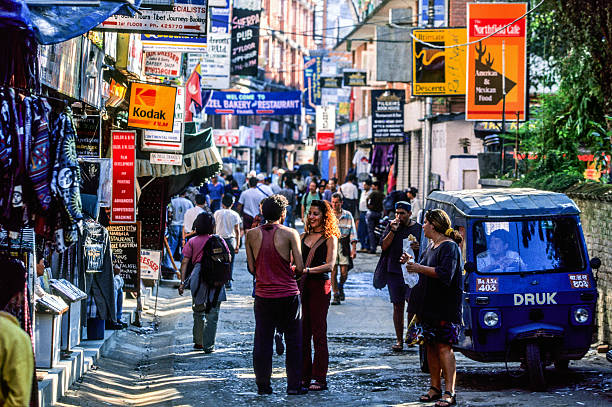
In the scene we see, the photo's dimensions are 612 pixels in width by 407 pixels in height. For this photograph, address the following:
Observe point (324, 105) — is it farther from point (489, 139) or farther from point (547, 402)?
point (547, 402)

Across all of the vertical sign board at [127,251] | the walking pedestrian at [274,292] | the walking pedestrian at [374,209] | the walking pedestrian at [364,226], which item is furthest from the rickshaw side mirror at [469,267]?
the walking pedestrian at [364,226]

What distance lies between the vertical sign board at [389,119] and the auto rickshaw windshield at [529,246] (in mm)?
21904

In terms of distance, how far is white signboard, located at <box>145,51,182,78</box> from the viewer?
1709 centimetres

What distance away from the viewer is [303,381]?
9.65 meters

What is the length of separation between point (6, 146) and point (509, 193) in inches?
235

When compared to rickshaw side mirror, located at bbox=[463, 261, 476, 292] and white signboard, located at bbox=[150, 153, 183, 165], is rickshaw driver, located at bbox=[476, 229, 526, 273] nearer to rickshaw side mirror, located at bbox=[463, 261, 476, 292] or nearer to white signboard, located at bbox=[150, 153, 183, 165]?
rickshaw side mirror, located at bbox=[463, 261, 476, 292]

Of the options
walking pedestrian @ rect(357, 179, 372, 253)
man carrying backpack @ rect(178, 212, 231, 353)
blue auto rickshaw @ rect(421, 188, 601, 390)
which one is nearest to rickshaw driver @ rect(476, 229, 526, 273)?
blue auto rickshaw @ rect(421, 188, 601, 390)

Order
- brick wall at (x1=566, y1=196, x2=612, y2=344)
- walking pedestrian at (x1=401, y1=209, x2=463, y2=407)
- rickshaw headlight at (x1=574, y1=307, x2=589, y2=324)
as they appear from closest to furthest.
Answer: walking pedestrian at (x1=401, y1=209, x2=463, y2=407) < rickshaw headlight at (x1=574, y1=307, x2=589, y2=324) < brick wall at (x1=566, y1=196, x2=612, y2=344)

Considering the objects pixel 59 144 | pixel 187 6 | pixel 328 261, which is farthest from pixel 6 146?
pixel 187 6

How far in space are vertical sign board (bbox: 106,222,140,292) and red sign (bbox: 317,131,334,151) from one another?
3676cm

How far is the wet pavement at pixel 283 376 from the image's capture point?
909cm

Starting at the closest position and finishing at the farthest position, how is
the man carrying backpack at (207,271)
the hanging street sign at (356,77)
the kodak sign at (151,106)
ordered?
the man carrying backpack at (207,271) < the kodak sign at (151,106) < the hanging street sign at (356,77)

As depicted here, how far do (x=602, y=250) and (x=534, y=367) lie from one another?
352 centimetres

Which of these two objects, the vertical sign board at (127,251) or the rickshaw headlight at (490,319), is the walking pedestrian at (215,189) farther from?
the rickshaw headlight at (490,319)
